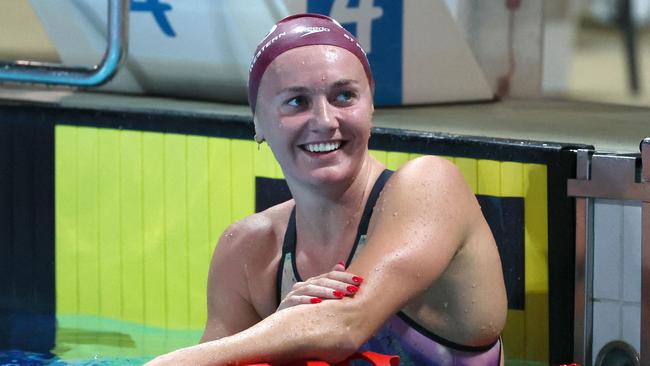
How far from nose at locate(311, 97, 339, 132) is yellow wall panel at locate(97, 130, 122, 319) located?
75.9 inches

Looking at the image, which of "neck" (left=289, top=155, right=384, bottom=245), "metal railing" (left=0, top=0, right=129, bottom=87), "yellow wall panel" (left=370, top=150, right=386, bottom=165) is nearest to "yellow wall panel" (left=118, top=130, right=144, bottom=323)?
"metal railing" (left=0, top=0, right=129, bottom=87)

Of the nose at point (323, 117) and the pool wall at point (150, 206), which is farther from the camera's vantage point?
Answer: the pool wall at point (150, 206)

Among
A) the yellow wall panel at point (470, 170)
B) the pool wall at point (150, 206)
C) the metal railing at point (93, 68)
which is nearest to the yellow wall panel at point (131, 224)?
the pool wall at point (150, 206)

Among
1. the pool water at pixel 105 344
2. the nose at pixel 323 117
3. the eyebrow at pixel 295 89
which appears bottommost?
the pool water at pixel 105 344

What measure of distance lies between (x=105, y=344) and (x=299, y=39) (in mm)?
1995

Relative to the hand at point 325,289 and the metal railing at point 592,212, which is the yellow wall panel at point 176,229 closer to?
the metal railing at point 592,212

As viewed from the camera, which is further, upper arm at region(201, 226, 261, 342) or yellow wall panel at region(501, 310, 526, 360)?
yellow wall panel at region(501, 310, 526, 360)

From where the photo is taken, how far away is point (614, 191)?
347cm

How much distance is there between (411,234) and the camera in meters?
2.78

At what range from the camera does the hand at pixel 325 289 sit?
268 centimetres

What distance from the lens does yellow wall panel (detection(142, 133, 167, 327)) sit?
4.54 m

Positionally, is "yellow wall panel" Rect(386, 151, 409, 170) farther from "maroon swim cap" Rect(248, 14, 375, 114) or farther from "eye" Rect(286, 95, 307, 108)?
"eye" Rect(286, 95, 307, 108)

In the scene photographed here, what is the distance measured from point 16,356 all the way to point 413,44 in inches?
69.2

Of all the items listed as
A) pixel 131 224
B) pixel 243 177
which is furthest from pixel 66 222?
pixel 243 177
